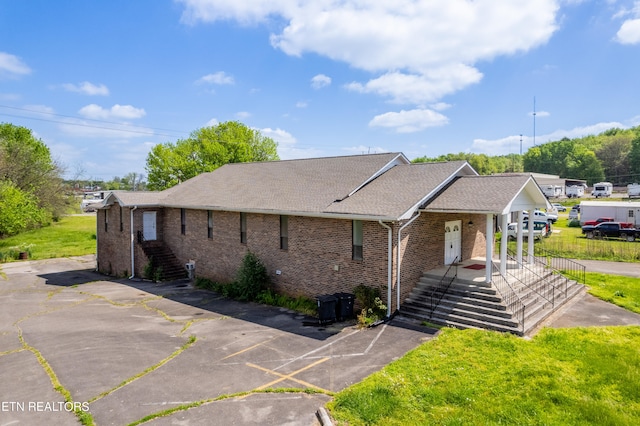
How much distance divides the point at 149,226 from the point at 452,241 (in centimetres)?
1636

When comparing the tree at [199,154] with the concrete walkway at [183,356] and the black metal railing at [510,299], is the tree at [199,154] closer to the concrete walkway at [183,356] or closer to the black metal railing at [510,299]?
the concrete walkway at [183,356]

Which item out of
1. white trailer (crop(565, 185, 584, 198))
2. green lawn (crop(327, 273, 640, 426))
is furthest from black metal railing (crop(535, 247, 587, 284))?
white trailer (crop(565, 185, 584, 198))

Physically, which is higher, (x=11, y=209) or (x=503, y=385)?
(x=11, y=209)

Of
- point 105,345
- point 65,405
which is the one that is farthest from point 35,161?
point 65,405

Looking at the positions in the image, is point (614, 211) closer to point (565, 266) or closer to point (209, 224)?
point (565, 266)

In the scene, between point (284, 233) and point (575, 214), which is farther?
point (575, 214)

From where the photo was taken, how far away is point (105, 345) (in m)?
11.4

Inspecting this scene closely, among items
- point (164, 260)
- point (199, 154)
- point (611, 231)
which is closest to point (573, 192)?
point (611, 231)

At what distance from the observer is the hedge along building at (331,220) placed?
1331cm

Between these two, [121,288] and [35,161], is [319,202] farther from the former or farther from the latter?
[35,161]

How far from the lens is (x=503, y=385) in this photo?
27.2ft

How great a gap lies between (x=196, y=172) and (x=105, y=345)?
39.5m
